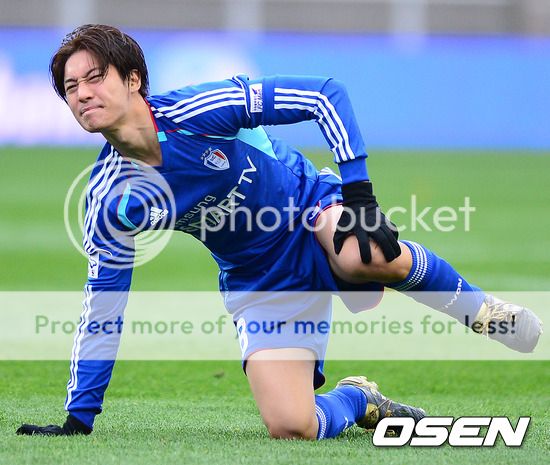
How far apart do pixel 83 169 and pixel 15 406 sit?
922cm

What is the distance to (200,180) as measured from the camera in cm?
390

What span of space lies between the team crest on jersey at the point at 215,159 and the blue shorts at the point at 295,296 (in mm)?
477

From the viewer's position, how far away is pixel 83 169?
13.5m

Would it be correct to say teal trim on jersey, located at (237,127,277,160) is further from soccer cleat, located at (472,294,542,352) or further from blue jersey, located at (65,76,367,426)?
soccer cleat, located at (472,294,542,352)

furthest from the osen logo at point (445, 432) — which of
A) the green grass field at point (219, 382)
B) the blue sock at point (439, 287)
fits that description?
the blue sock at point (439, 287)

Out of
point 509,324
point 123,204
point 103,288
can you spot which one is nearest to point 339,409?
point 509,324

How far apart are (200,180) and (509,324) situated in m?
1.29

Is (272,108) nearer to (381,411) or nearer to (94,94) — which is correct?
(94,94)

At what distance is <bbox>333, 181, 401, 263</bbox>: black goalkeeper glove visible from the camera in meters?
3.59

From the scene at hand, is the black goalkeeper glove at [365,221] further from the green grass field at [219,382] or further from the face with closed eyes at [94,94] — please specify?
the face with closed eyes at [94,94]

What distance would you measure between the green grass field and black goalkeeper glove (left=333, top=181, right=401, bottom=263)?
0.70m

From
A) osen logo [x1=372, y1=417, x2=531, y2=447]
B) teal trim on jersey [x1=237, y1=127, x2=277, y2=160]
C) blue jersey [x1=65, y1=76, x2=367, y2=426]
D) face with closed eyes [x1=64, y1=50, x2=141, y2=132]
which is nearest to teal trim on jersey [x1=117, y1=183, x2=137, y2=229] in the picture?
blue jersey [x1=65, y1=76, x2=367, y2=426]

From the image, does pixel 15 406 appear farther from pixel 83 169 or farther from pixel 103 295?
pixel 83 169

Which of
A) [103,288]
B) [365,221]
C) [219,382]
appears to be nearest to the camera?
[365,221]
